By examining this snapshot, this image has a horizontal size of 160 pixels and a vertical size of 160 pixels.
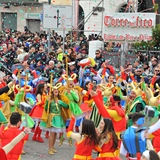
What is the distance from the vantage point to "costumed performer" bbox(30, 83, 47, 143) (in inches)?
404

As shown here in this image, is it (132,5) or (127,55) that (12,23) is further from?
(127,55)

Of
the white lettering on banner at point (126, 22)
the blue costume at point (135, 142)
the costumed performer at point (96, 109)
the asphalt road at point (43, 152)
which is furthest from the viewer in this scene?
the white lettering on banner at point (126, 22)

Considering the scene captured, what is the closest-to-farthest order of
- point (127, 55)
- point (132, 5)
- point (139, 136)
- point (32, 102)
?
point (139, 136) → point (32, 102) → point (127, 55) → point (132, 5)

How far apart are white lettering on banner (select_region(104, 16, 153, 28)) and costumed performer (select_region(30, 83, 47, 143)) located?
7755 mm

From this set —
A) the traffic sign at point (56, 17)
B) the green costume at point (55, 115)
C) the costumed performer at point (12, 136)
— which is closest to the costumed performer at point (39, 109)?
the green costume at point (55, 115)

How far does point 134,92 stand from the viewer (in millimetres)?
9789

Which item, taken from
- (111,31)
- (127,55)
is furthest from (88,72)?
(111,31)

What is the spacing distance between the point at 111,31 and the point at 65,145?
27.3ft

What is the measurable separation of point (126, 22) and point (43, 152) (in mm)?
8896

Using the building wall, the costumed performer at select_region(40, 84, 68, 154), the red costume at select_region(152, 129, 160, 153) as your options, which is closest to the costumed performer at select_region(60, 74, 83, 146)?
the costumed performer at select_region(40, 84, 68, 154)

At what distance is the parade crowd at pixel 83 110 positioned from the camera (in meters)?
6.95

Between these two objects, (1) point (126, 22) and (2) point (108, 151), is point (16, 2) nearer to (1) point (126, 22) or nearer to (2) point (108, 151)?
(1) point (126, 22)

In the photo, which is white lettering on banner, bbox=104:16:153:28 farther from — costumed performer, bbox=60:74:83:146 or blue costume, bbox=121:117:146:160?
blue costume, bbox=121:117:146:160

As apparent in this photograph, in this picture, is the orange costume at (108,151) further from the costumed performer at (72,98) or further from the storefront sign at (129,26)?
the storefront sign at (129,26)
